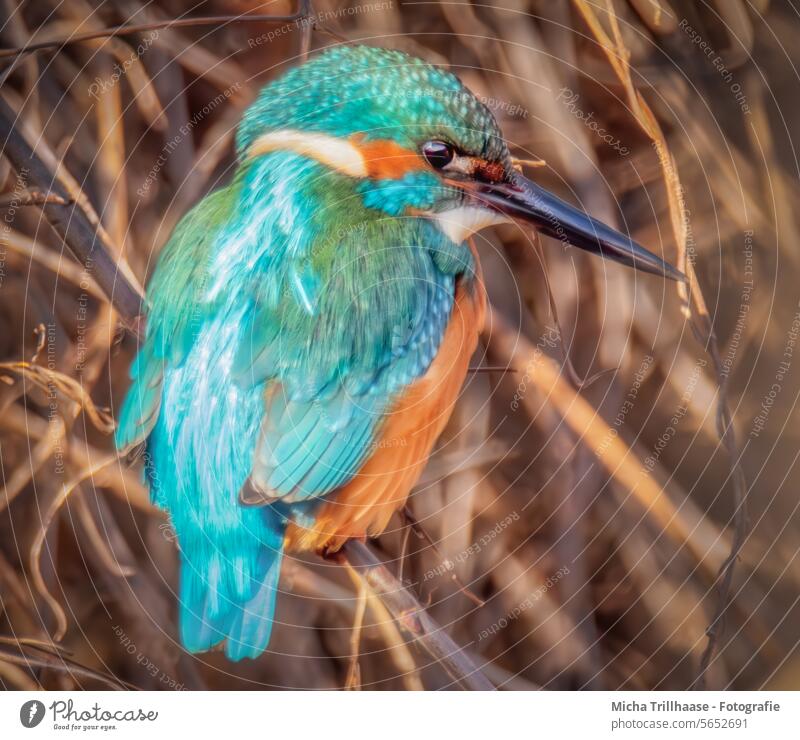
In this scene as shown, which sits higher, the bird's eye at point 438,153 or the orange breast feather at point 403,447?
the bird's eye at point 438,153

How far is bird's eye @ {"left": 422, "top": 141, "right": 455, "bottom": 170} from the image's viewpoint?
658 millimetres

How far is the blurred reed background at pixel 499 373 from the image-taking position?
0.71 meters

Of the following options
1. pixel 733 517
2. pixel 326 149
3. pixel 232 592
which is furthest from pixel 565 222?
pixel 232 592

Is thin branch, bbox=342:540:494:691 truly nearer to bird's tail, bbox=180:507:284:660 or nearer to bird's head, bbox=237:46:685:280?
bird's tail, bbox=180:507:284:660

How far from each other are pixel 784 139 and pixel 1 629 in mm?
875

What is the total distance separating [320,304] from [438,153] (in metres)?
0.16

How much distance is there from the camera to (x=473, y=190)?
67cm

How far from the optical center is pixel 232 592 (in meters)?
0.69
